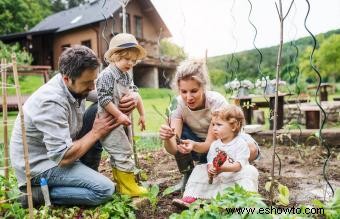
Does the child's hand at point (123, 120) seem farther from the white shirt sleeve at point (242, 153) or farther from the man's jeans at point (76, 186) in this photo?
the white shirt sleeve at point (242, 153)

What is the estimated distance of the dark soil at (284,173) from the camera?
266 centimetres

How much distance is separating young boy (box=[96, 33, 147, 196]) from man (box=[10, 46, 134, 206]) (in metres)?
0.11

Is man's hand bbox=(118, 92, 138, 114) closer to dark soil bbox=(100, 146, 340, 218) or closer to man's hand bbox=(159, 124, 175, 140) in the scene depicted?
man's hand bbox=(159, 124, 175, 140)

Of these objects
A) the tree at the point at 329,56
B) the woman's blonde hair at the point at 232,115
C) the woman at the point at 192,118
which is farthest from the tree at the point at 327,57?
the woman's blonde hair at the point at 232,115

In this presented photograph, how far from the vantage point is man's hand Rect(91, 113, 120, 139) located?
98.8 inches

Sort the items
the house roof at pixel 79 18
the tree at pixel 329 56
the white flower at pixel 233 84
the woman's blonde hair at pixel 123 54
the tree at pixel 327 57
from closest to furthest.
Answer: the woman's blonde hair at pixel 123 54, the white flower at pixel 233 84, the tree at pixel 327 57, the tree at pixel 329 56, the house roof at pixel 79 18

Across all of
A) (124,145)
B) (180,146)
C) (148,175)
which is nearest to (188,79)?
(180,146)

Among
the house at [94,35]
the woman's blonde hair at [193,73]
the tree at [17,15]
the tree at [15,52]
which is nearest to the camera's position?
the woman's blonde hair at [193,73]

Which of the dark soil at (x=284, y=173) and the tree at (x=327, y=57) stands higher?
the tree at (x=327, y=57)

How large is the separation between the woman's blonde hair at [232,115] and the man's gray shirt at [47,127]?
977 mm

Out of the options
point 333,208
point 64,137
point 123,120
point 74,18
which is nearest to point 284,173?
point 333,208

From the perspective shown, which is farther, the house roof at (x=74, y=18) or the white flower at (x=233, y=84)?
the house roof at (x=74, y=18)

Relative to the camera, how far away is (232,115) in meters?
2.53

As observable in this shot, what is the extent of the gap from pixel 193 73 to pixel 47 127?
104cm
